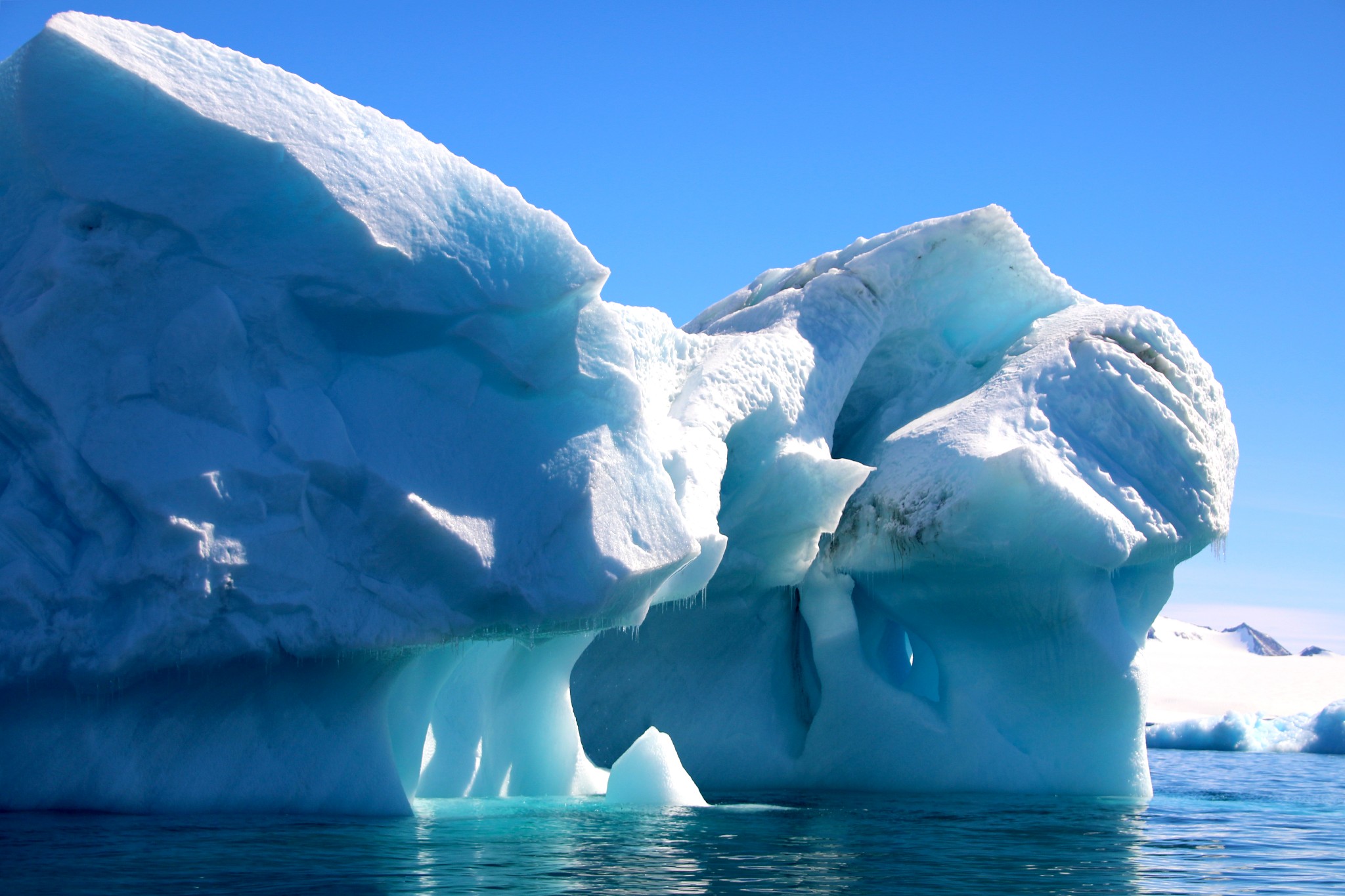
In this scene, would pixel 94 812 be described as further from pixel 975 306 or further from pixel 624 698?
pixel 975 306

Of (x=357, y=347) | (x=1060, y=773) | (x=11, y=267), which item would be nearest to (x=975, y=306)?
(x=1060, y=773)

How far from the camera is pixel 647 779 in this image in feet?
26.9

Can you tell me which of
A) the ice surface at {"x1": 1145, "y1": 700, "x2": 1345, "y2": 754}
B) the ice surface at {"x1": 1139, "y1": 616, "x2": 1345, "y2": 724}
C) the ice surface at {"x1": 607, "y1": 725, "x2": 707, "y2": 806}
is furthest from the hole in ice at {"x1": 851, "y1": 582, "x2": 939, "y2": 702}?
the ice surface at {"x1": 1139, "y1": 616, "x2": 1345, "y2": 724}

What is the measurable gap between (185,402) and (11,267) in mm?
1257

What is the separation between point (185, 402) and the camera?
→ 6438 mm

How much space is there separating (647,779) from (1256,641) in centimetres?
4942

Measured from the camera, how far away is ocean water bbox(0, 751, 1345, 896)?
4.35m

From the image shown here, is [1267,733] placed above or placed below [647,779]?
above

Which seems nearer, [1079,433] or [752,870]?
[752,870]

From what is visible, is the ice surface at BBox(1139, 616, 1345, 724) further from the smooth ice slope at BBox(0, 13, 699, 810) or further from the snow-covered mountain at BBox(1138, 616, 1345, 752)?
the smooth ice slope at BBox(0, 13, 699, 810)

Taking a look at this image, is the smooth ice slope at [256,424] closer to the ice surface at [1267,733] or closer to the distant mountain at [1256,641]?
the ice surface at [1267,733]

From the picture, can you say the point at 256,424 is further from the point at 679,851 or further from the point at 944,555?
the point at 944,555

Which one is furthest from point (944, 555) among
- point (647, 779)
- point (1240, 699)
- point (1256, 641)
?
point (1256, 641)

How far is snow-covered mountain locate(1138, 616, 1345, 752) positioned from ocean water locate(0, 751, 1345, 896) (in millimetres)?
9300
